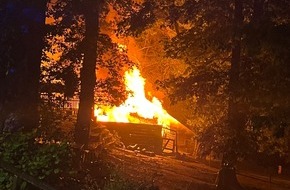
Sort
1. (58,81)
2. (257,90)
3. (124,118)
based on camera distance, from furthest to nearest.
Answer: (124,118)
(58,81)
(257,90)

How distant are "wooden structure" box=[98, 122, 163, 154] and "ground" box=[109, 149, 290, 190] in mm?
3622

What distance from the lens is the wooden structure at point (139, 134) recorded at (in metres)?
22.8

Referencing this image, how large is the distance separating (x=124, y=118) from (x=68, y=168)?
19.8m

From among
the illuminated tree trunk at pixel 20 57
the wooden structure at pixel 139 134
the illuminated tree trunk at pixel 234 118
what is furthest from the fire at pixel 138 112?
the illuminated tree trunk at pixel 20 57

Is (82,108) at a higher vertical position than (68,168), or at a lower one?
higher

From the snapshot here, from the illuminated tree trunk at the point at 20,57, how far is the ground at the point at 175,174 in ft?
11.0

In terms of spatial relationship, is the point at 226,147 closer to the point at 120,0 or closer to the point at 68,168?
the point at 68,168

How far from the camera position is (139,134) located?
22.9m

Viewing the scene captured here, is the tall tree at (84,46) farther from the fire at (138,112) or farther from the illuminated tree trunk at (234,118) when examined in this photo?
the fire at (138,112)

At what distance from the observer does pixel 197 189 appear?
42.5 feet

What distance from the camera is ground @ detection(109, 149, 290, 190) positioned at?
13.0m

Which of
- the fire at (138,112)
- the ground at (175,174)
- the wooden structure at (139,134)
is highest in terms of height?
the fire at (138,112)

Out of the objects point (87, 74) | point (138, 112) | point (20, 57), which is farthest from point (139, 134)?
point (20, 57)

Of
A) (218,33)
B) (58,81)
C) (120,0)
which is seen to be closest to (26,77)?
(58,81)
